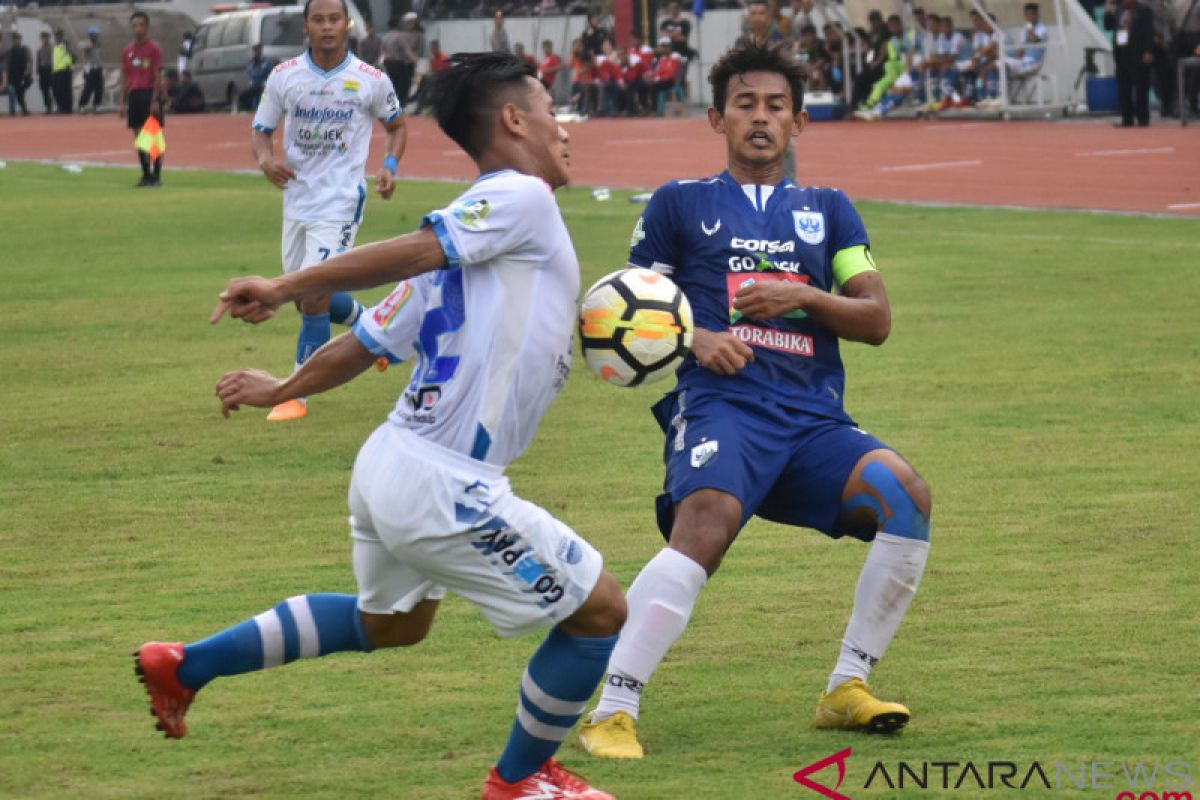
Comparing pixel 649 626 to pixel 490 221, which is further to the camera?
pixel 649 626

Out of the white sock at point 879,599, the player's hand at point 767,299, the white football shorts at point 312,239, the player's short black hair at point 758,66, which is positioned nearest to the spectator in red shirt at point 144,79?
the white football shorts at point 312,239

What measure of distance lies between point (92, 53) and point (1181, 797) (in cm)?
5454

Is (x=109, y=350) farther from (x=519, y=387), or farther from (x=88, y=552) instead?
(x=519, y=387)

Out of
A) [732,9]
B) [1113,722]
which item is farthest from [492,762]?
[732,9]

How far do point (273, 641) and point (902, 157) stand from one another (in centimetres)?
2618

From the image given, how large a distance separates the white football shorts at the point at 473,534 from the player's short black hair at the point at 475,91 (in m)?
0.82

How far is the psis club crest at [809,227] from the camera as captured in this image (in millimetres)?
6441

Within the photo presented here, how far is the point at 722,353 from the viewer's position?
6.07 m

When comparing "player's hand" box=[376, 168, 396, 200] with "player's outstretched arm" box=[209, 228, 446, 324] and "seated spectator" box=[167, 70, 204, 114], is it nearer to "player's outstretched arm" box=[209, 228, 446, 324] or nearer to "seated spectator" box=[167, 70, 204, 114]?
"player's outstretched arm" box=[209, 228, 446, 324]

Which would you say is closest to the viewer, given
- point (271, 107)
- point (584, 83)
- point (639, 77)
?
point (271, 107)

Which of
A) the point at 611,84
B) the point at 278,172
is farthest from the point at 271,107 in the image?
the point at 611,84

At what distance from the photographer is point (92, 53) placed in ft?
185

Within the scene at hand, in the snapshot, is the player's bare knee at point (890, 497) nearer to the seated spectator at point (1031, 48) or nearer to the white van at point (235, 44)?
the seated spectator at point (1031, 48)

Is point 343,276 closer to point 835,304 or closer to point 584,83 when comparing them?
point 835,304
